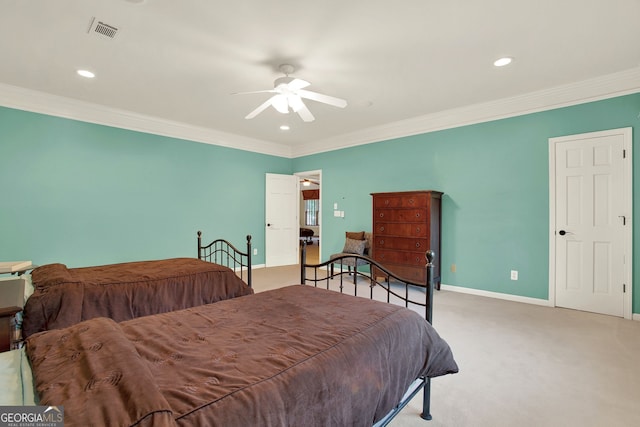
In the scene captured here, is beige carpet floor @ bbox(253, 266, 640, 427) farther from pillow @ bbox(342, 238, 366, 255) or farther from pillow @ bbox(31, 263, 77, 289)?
pillow @ bbox(31, 263, 77, 289)

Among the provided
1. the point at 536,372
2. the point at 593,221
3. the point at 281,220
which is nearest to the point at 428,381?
the point at 536,372

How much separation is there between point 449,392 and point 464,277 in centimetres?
276

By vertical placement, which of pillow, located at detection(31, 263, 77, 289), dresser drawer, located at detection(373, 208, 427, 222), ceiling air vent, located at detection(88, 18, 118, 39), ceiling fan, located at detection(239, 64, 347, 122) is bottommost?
pillow, located at detection(31, 263, 77, 289)

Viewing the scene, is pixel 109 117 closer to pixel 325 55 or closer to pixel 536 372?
pixel 325 55

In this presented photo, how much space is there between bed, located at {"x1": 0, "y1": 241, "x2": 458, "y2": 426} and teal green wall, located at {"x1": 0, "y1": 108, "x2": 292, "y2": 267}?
3657 millimetres

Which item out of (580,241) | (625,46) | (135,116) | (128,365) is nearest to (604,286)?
(580,241)

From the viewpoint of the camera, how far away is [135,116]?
4.62 m

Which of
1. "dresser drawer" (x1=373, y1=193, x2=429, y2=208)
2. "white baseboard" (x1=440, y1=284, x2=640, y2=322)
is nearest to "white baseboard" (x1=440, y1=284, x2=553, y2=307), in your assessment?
"white baseboard" (x1=440, y1=284, x2=640, y2=322)

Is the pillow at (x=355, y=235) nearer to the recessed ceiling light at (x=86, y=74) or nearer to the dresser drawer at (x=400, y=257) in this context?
the dresser drawer at (x=400, y=257)

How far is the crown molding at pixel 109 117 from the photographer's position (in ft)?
12.4

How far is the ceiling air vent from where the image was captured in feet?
8.04

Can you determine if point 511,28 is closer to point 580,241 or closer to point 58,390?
point 580,241

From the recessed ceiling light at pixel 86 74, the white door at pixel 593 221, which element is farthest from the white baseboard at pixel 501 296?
the recessed ceiling light at pixel 86 74

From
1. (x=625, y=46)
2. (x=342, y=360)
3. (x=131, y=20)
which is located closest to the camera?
(x=342, y=360)
